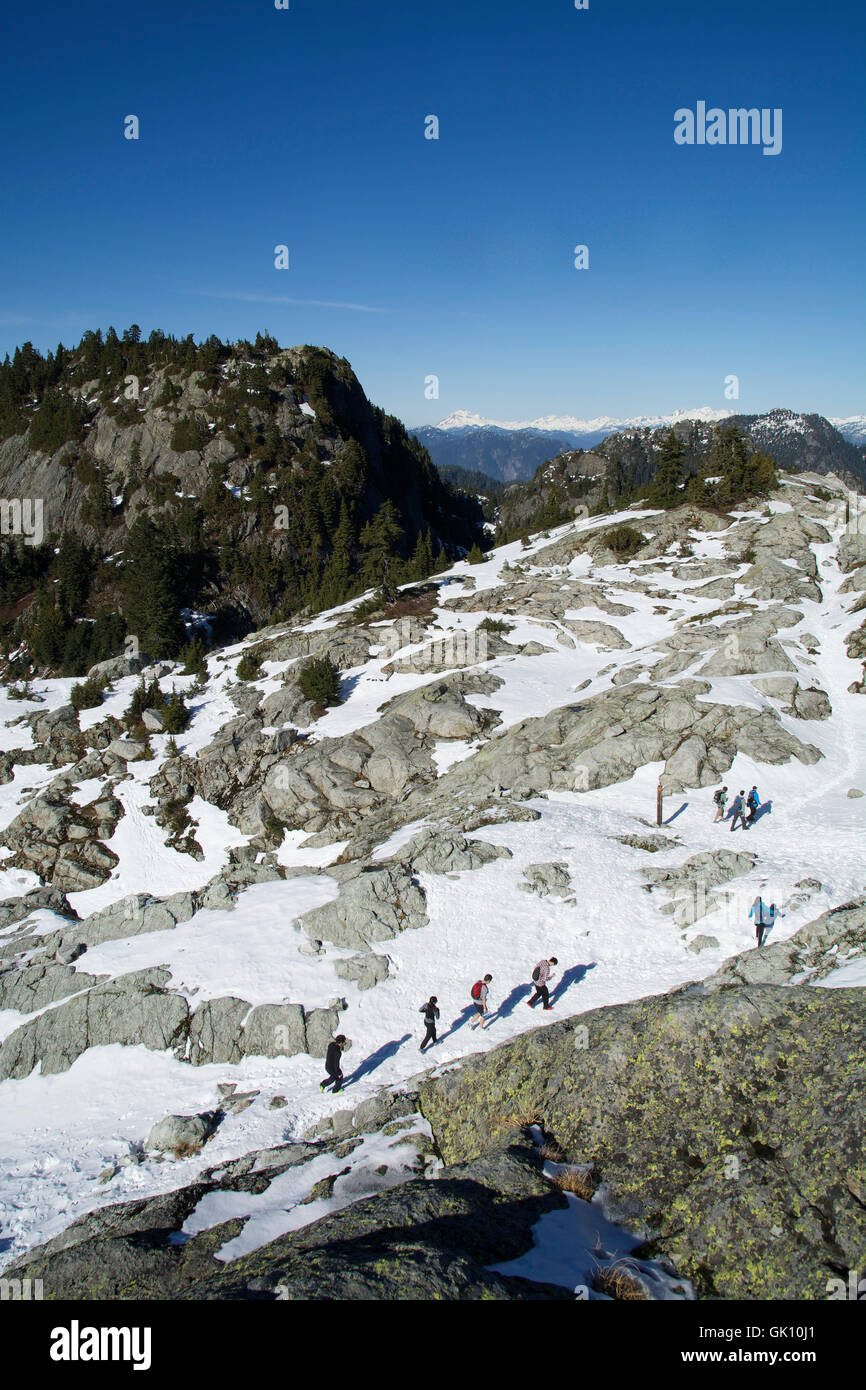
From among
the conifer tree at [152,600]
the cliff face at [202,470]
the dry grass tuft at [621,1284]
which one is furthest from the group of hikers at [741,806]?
the cliff face at [202,470]

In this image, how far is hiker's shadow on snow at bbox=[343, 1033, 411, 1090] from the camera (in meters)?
15.1

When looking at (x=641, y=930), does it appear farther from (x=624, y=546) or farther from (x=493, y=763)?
(x=624, y=546)

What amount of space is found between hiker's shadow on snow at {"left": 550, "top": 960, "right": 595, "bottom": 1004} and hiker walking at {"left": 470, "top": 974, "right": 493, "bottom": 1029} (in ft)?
5.93

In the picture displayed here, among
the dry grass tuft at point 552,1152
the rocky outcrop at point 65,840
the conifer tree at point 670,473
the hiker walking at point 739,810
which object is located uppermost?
the conifer tree at point 670,473

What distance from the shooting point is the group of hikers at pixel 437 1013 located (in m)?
14.3

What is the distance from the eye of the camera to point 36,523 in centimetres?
9744

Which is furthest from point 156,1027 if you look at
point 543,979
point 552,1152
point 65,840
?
point 65,840

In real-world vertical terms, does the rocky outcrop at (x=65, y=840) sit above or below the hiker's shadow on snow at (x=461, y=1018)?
below

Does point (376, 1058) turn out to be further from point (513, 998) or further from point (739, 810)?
point (739, 810)

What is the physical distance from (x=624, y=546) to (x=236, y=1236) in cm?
5683

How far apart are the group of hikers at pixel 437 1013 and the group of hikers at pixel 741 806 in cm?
1046

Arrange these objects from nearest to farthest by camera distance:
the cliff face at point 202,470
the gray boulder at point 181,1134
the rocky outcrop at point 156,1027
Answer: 1. the gray boulder at point 181,1134
2. the rocky outcrop at point 156,1027
3. the cliff face at point 202,470

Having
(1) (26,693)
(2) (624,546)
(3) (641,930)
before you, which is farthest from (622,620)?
(1) (26,693)

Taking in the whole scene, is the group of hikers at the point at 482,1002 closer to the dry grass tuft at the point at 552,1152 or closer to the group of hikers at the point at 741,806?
the dry grass tuft at the point at 552,1152
